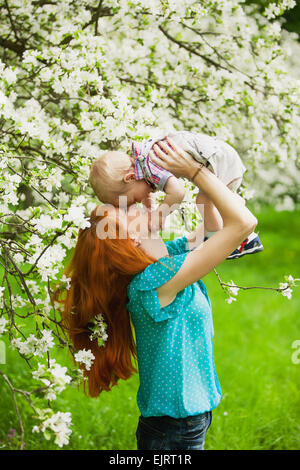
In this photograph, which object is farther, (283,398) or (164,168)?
(283,398)

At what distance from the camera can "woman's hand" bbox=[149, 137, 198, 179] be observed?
219cm

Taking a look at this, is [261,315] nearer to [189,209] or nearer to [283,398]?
[283,398]

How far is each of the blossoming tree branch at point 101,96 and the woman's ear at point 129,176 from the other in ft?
1.15

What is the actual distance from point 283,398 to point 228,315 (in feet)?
8.18

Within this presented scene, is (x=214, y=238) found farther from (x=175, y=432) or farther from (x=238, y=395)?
(x=238, y=395)

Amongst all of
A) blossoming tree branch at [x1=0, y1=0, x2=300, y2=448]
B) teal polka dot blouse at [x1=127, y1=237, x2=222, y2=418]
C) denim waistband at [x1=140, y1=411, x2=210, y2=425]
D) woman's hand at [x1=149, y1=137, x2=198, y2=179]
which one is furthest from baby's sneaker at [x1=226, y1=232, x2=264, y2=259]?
denim waistband at [x1=140, y1=411, x2=210, y2=425]

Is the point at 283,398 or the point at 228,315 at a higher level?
the point at 283,398

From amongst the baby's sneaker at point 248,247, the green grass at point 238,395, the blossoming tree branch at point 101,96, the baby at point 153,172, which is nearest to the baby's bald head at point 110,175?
the baby at point 153,172

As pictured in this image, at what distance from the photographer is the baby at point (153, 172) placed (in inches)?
88.9

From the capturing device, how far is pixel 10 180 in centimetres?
242

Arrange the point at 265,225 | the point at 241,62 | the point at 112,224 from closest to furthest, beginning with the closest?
the point at 112,224
the point at 241,62
the point at 265,225

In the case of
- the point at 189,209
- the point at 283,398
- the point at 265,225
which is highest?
the point at 189,209

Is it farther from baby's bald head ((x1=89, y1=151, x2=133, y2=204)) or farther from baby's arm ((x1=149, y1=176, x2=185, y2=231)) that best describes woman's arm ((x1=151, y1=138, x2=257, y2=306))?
baby's bald head ((x1=89, y1=151, x2=133, y2=204))
